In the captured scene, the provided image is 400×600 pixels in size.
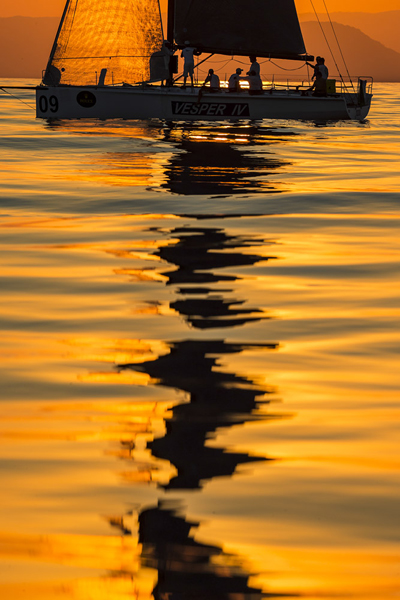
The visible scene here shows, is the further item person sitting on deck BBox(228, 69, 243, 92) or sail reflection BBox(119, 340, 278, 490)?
person sitting on deck BBox(228, 69, 243, 92)

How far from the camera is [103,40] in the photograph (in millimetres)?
33594

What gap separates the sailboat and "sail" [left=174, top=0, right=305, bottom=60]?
0.13ft

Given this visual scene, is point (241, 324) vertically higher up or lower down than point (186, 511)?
higher up

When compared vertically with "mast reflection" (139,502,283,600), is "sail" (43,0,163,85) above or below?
above

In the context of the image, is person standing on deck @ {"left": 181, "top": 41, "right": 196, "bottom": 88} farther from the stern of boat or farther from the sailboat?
the stern of boat

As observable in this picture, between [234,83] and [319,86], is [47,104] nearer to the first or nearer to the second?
[234,83]

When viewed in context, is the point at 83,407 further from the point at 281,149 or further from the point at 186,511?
the point at 281,149

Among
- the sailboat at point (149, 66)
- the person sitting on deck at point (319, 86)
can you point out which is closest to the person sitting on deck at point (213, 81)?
the sailboat at point (149, 66)

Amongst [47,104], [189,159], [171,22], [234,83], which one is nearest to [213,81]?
[234,83]

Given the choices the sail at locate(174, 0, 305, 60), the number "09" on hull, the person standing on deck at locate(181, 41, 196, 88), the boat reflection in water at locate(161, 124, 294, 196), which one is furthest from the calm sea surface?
the sail at locate(174, 0, 305, 60)

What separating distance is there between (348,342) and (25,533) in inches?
131

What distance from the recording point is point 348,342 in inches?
243

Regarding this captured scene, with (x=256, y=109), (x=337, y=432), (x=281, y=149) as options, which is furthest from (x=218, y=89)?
(x=337, y=432)

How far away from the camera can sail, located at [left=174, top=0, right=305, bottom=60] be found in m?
34.2
